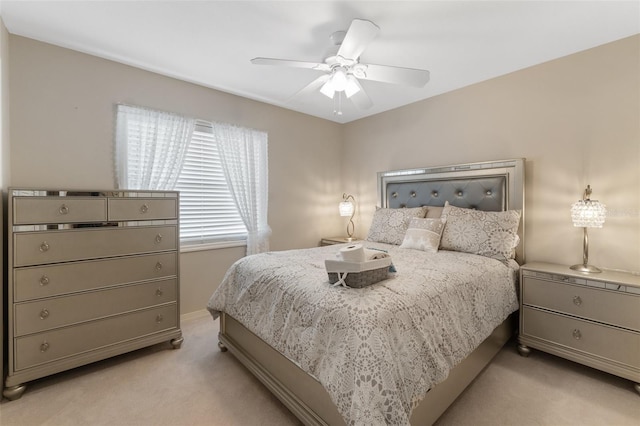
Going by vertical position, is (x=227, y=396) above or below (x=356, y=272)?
below

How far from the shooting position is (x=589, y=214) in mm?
2080

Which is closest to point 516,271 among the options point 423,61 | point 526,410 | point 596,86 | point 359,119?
point 526,410

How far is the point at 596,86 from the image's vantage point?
88.3 inches

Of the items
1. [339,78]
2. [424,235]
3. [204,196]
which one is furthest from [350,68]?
[204,196]

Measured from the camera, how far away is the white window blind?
2.94 m

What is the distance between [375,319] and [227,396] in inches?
48.6

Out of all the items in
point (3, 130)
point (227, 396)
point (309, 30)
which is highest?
point (309, 30)

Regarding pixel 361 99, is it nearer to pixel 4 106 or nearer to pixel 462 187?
pixel 462 187

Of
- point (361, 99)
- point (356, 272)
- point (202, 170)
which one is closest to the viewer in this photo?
point (356, 272)

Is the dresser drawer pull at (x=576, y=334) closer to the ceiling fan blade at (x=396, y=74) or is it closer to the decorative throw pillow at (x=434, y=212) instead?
the decorative throw pillow at (x=434, y=212)

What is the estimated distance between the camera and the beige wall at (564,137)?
213cm

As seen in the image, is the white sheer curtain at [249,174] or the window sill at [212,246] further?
the white sheer curtain at [249,174]

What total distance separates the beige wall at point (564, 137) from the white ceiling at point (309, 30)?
191mm

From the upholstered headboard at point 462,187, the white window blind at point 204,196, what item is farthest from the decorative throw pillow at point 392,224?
the white window blind at point 204,196
